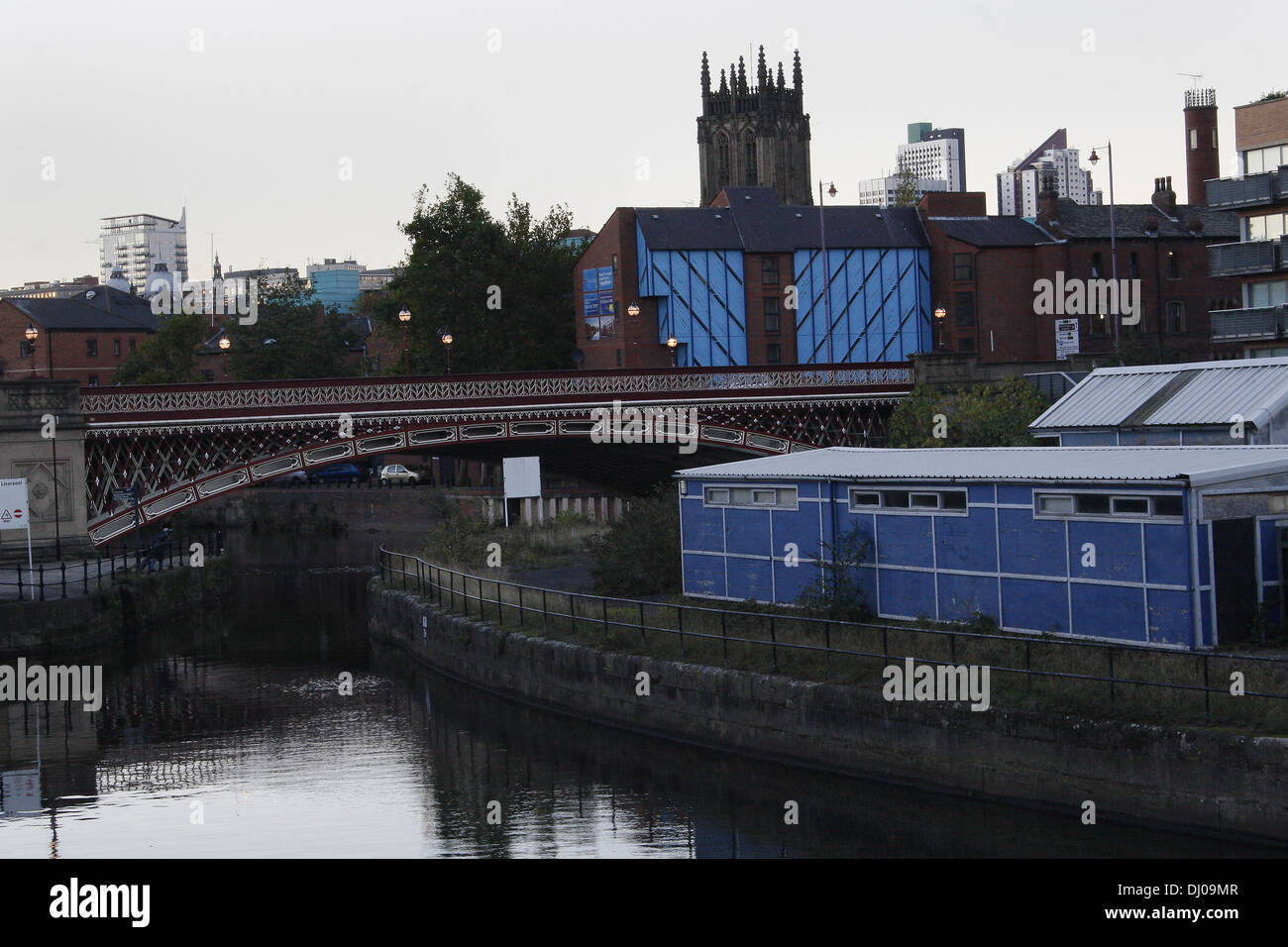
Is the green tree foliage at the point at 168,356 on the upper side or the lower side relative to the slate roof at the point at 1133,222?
lower

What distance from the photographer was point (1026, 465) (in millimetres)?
30484

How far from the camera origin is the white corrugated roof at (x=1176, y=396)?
37.9 m

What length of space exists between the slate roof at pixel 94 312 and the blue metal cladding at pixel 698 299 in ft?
161

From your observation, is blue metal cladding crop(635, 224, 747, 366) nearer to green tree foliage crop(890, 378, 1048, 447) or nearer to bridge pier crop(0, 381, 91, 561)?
green tree foliage crop(890, 378, 1048, 447)

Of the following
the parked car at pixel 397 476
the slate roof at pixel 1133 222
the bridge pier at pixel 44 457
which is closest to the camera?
the bridge pier at pixel 44 457

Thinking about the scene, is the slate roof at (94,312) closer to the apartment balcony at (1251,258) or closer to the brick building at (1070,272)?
the brick building at (1070,272)

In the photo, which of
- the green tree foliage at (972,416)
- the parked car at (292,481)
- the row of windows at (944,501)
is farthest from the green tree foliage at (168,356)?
the row of windows at (944,501)

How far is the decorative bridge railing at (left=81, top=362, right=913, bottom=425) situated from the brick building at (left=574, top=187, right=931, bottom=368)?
2337 cm

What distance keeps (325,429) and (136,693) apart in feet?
53.7

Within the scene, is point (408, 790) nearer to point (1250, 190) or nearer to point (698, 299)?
point (1250, 190)

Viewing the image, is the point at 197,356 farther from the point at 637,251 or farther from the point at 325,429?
the point at 325,429

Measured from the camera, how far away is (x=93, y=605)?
46.6m

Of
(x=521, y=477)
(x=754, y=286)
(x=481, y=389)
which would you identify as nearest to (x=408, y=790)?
(x=521, y=477)

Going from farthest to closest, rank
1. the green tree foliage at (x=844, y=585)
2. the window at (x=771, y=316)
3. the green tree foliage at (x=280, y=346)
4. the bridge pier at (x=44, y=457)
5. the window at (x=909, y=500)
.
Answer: the green tree foliage at (x=280, y=346) < the window at (x=771, y=316) < the bridge pier at (x=44, y=457) < the green tree foliage at (x=844, y=585) < the window at (x=909, y=500)
